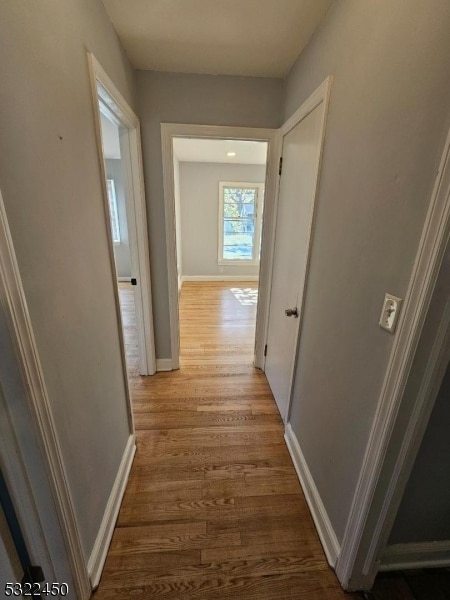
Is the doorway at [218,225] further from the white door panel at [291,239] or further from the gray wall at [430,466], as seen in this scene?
the gray wall at [430,466]

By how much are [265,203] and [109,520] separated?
7.27 feet

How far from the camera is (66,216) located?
0.90m

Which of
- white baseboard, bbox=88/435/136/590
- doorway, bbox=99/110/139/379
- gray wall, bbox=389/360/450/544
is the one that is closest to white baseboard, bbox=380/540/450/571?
gray wall, bbox=389/360/450/544

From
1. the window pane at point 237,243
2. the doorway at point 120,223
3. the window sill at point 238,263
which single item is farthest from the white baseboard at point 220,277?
the doorway at point 120,223

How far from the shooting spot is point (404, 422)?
→ 795 millimetres

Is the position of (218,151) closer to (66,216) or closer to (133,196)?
(133,196)

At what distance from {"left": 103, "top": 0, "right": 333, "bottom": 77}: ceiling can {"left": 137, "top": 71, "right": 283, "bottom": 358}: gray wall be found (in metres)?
0.06

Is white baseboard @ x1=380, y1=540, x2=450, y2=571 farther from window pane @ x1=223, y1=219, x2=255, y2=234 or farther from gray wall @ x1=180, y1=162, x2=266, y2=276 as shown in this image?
window pane @ x1=223, y1=219, x2=255, y2=234

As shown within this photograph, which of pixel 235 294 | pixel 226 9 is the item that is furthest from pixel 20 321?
pixel 235 294

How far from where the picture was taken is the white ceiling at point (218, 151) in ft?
12.4

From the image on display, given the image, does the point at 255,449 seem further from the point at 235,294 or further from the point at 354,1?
the point at 235,294

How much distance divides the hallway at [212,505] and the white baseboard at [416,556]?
0.26 m

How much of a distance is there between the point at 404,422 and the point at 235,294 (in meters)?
4.20

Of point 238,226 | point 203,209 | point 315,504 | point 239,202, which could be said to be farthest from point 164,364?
point 239,202
